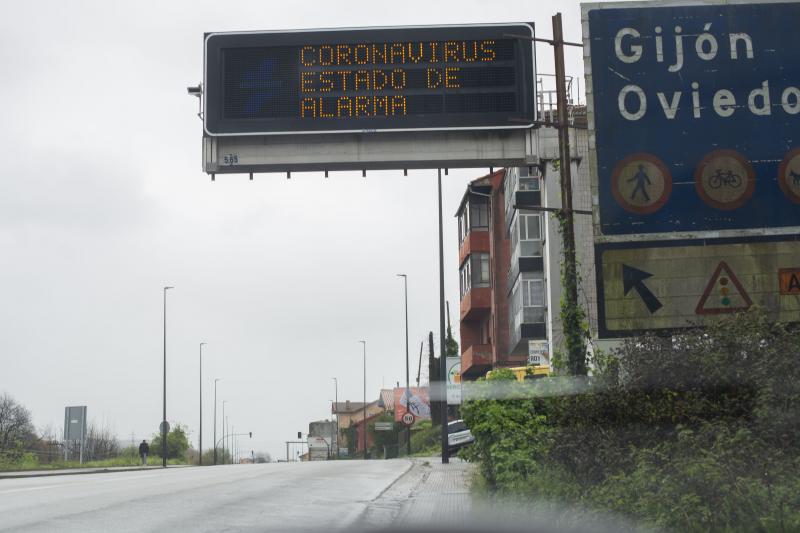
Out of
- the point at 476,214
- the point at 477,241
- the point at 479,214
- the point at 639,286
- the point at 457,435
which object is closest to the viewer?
the point at 639,286

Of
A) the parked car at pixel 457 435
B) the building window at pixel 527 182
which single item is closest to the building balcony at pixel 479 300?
the building window at pixel 527 182

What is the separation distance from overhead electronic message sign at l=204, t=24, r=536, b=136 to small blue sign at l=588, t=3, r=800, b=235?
3.33 metres

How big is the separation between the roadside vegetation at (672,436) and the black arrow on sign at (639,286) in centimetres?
137

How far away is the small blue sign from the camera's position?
18891 mm

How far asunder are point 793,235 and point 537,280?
30.8 m

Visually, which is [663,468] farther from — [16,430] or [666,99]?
[16,430]

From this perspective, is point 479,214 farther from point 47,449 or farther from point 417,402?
point 47,449

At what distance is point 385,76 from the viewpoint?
22.6 m

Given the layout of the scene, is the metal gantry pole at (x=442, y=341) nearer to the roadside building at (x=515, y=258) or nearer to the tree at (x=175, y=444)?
the roadside building at (x=515, y=258)

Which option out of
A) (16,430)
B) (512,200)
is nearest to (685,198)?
(512,200)

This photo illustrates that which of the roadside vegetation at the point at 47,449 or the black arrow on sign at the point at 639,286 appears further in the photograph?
the roadside vegetation at the point at 47,449

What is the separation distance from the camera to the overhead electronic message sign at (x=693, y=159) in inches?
720

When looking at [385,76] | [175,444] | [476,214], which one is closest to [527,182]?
[476,214]

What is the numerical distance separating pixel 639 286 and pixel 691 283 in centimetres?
92
